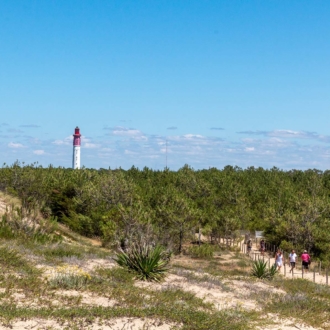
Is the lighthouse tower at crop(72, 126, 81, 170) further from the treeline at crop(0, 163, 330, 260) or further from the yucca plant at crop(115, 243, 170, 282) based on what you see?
the yucca plant at crop(115, 243, 170, 282)

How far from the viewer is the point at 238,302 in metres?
13.9

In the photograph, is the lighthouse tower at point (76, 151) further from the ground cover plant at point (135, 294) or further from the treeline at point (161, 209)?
the ground cover plant at point (135, 294)

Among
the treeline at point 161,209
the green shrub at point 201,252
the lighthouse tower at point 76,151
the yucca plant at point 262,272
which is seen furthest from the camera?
the lighthouse tower at point 76,151

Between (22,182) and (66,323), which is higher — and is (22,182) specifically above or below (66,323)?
above

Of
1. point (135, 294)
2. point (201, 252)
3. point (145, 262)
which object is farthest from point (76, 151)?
point (135, 294)

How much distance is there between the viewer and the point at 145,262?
15.4 m

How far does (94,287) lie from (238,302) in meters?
4.08

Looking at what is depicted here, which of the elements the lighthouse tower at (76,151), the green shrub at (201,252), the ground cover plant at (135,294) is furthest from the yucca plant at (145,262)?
the lighthouse tower at (76,151)

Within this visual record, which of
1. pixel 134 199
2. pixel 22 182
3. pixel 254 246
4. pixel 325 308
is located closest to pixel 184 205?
pixel 134 199

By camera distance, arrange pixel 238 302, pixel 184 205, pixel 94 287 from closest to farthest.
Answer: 1. pixel 94 287
2. pixel 238 302
3. pixel 184 205

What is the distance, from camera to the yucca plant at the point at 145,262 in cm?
1534

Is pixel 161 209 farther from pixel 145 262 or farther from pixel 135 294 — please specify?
pixel 135 294

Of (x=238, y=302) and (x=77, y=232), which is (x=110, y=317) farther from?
(x=77, y=232)

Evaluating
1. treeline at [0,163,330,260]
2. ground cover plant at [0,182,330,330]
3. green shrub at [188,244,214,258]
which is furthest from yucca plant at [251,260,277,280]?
green shrub at [188,244,214,258]
